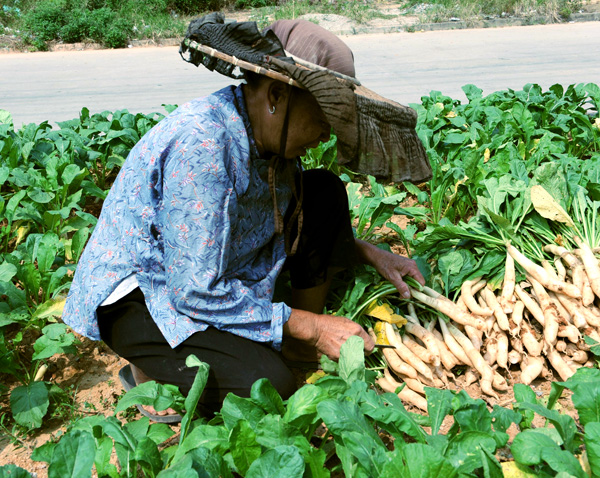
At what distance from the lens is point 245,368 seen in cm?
210

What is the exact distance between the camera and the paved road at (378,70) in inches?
278

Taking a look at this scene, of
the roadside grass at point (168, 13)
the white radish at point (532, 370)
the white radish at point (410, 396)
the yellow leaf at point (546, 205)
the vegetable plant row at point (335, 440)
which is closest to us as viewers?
the vegetable plant row at point (335, 440)

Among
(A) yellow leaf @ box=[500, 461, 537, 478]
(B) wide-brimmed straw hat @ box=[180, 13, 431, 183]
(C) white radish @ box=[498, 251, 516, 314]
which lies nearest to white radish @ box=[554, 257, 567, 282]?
(C) white radish @ box=[498, 251, 516, 314]

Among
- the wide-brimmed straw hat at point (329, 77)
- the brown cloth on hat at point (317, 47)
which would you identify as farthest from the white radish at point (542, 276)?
the brown cloth on hat at point (317, 47)

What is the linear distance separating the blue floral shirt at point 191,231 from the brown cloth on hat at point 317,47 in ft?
0.86

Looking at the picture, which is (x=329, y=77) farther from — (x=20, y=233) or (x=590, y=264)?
(x=20, y=233)

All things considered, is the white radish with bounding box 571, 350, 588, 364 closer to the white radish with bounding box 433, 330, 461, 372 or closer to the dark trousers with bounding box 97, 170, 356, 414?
the white radish with bounding box 433, 330, 461, 372

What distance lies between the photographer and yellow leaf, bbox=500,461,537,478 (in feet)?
5.48

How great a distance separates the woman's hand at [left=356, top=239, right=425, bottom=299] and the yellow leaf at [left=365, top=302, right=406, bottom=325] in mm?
126

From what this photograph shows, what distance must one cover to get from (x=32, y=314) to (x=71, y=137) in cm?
163

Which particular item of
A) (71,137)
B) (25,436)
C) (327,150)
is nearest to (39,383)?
(25,436)

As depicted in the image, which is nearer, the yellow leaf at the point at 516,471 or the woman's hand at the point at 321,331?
the yellow leaf at the point at 516,471

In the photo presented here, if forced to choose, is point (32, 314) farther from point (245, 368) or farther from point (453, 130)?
point (453, 130)

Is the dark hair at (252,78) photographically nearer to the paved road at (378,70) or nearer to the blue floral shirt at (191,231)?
the blue floral shirt at (191,231)
